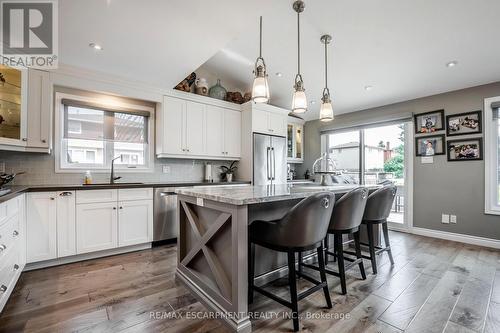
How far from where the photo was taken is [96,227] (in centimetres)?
283

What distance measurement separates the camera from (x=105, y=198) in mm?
2891

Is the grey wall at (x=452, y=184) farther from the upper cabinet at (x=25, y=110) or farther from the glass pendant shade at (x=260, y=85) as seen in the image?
the upper cabinet at (x=25, y=110)

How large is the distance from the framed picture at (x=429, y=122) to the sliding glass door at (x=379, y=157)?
151 mm

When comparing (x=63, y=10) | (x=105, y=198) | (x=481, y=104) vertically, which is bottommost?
(x=105, y=198)

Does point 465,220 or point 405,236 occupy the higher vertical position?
point 465,220

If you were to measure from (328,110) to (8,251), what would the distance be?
318cm

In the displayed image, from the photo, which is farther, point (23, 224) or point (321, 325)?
point (23, 224)

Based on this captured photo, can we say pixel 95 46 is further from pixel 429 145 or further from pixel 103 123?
pixel 429 145

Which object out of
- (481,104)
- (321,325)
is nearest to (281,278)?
(321,325)

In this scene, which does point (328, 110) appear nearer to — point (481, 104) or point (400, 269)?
point (400, 269)

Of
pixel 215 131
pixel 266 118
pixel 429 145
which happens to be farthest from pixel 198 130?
pixel 429 145

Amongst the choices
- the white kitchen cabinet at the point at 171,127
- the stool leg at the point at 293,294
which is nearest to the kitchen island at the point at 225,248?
the stool leg at the point at 293,294

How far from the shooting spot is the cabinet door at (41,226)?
2467 mm

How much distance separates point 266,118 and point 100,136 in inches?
111
